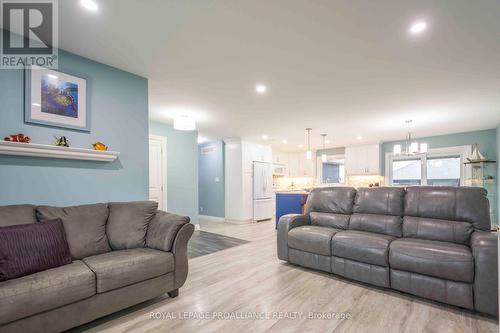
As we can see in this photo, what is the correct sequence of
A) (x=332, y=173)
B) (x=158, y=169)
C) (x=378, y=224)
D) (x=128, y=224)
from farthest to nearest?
(x=332, y=173) < (x=158, y=169) < (x=378, y=224) < (x=128, y=224)

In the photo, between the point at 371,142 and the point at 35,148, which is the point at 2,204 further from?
the point at 371,142

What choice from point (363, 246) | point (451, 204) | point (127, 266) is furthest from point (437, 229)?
point (127, 266)

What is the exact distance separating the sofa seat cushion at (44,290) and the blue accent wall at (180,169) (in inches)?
142

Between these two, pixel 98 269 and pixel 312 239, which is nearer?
pixel 98 269

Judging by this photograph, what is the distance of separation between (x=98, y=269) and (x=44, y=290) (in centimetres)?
35

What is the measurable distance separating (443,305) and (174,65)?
3818mm

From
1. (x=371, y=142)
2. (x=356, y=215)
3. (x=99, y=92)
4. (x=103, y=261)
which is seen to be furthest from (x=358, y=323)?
(x=371, y=142)

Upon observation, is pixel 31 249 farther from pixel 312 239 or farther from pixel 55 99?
pixel 312 239

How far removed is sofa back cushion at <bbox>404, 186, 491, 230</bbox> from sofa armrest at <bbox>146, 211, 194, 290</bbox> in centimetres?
271

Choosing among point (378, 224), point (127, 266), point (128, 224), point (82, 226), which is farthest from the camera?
point (378, 224)

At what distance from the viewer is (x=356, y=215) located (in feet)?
10.8

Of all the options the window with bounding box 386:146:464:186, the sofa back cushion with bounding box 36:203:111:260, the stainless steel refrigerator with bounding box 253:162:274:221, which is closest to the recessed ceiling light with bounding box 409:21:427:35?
the sofa back cushion with bounding box 36:203:111:260

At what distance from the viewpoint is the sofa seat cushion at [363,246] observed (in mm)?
2555

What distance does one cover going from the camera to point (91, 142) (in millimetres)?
2742
